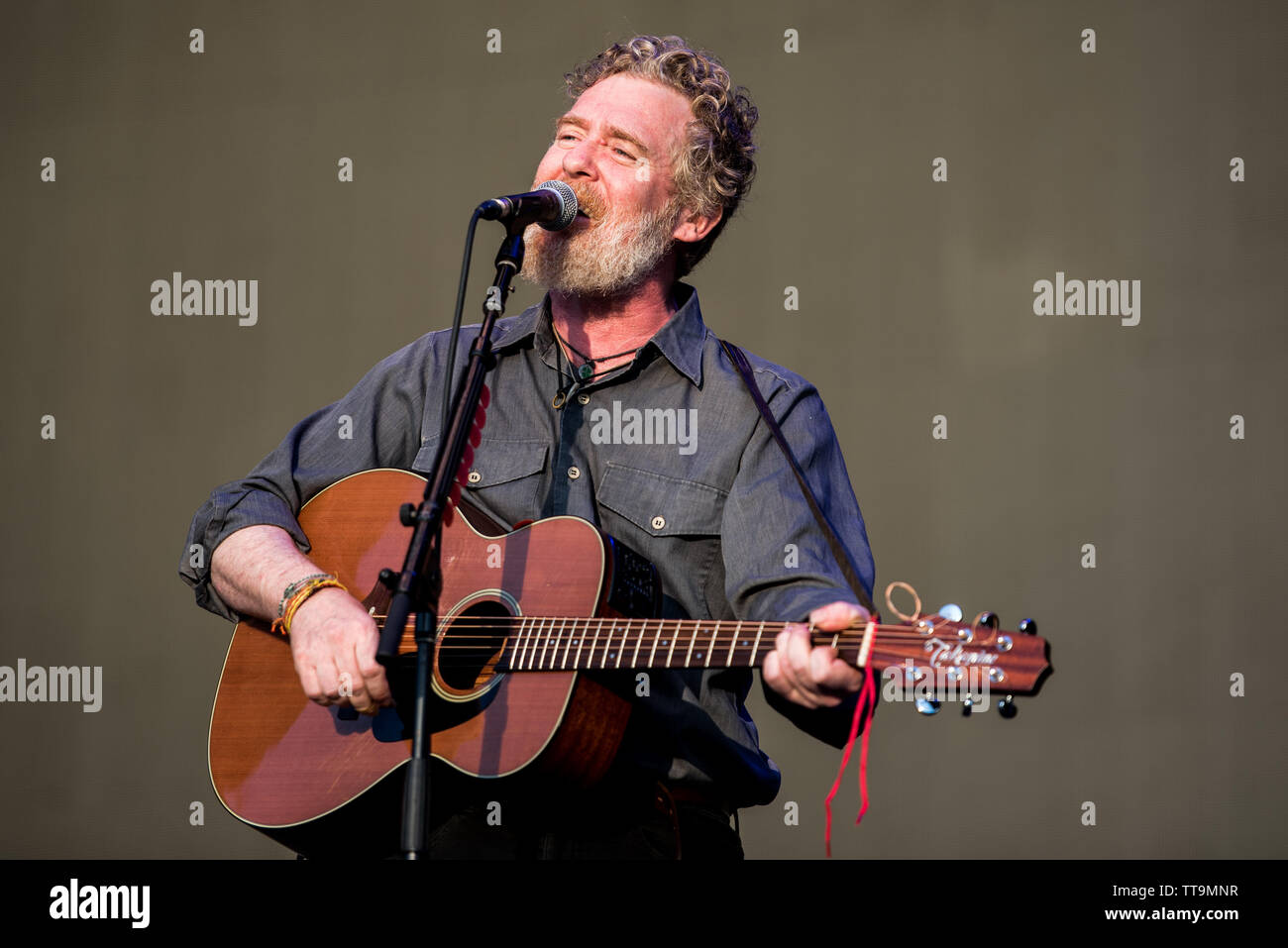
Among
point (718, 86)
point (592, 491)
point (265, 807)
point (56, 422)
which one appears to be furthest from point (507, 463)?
point (56, 422)

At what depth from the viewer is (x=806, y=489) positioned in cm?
272

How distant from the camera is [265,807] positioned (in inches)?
104

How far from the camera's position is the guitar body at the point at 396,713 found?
94.3 inches

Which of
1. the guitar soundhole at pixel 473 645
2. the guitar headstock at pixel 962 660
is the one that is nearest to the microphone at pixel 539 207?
the guitar soundhole at pixel 473 645

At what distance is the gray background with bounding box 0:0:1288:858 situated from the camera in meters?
4.30

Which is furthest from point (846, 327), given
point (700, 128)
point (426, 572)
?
point (426, 572)

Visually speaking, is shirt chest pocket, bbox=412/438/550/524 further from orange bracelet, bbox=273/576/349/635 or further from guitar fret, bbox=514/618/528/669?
guitar fret, bbox=514/618/528/669

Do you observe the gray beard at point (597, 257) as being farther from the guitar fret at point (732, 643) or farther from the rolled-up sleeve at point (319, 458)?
the guitar fret at point (732, 643)

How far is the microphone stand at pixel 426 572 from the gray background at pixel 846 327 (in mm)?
2476

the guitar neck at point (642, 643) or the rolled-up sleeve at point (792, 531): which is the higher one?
the rolled-up sleeve at point (792, 531)

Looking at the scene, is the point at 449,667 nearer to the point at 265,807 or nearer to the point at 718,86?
the point at 265,807

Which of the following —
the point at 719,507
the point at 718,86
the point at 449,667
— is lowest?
the point at 449,667

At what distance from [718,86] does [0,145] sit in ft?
11.6

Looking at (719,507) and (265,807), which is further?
(719,507)
